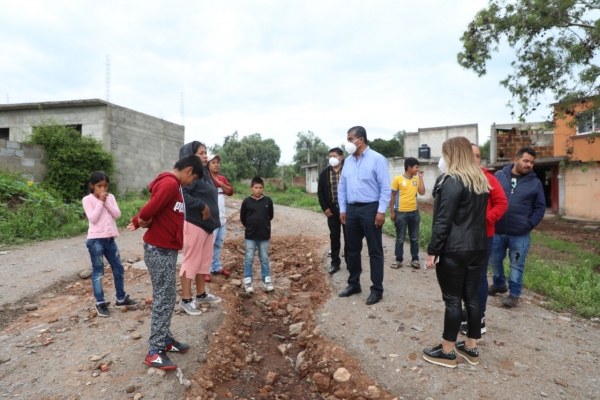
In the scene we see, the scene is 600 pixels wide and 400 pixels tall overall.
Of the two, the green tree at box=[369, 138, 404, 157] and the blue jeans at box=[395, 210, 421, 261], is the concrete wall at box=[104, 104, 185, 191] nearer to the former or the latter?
the blue jeans at box=[395, 210, 421, 261]

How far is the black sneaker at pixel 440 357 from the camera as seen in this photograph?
2.89m

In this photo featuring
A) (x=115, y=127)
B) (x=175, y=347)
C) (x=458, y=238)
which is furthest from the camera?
(x=115, y=127)

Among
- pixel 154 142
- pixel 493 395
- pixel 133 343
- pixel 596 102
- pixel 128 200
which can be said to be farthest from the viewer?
pixel 154 142

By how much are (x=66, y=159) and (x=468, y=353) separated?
11.8 m

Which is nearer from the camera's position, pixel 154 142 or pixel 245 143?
pixel 154 142

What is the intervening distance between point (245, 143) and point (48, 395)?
35.3 metres

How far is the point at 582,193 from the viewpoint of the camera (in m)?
16.0

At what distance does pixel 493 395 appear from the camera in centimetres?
254

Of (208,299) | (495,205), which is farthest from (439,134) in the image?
(208,299)

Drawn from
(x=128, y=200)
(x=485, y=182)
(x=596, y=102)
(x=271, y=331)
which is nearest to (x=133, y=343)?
(x=271, y=331)

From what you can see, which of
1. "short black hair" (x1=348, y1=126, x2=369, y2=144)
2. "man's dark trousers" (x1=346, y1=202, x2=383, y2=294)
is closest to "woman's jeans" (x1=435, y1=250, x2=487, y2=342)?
"man's dark trousers" (x1=346, y1=202, x2=383, y2=294)

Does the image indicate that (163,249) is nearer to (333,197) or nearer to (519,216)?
(333,197)

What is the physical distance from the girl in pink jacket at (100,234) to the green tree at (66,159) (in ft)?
26.8

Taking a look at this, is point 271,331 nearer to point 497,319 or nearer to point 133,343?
point 133,343
